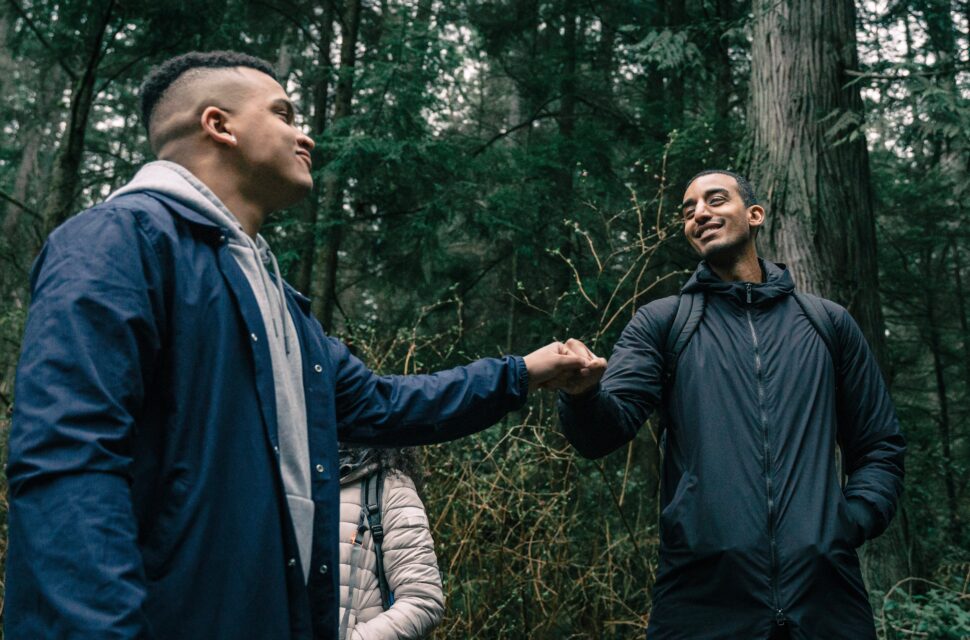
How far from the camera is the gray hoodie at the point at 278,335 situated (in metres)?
1.84

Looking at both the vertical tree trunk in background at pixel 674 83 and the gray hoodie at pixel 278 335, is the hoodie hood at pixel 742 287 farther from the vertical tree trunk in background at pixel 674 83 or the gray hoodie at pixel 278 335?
the vertical tree trunk in background at pixel 674 83

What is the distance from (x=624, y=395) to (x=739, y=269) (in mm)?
875

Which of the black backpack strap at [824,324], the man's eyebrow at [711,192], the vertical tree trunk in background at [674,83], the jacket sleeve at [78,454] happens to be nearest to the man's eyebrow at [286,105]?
the jacket sleeve at [78,454]

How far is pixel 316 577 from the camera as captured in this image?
1866 millimetres

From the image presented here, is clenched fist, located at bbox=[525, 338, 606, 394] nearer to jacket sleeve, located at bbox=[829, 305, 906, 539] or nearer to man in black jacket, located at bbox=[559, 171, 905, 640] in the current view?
man in black jacket, located at bbox=[559, 171, 905, 640]

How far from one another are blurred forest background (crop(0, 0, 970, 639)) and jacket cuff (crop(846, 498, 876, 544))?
62cm

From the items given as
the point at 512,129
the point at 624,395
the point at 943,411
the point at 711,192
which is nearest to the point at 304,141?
the point at 624,395

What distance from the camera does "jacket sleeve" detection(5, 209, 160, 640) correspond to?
1.37 meters

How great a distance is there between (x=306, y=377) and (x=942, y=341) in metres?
14.9

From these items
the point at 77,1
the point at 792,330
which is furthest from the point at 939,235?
the point at 77,1

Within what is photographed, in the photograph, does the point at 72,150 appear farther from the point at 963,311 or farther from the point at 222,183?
the point at 963,311

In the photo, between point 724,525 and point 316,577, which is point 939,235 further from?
point 316,577

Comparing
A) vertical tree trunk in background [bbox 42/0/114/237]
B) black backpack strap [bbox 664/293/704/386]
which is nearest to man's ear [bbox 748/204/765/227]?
black backpack strap [bbox 664/293/704/386]

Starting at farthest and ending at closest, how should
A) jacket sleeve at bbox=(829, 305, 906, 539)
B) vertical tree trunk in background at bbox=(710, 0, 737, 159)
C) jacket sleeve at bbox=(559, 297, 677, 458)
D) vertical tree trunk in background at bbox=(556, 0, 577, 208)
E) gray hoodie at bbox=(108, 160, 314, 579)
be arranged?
vertical tree trunk in background at bbox=(556, 0, 577, 208)
vertical tree trunk in background at bbox=(710, 0, 737, 159)
jacket sleeve at bbox=(829, 305, 906, 539)
jacket sleeve at bbox=(559, 297, 677, 458)
gray hoodie at bbox=(108, 160, 314, 579)
